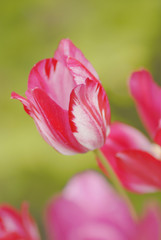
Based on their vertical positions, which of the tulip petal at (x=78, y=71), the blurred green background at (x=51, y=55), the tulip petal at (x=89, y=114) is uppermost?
the tulip petal at (x=78, y=71)

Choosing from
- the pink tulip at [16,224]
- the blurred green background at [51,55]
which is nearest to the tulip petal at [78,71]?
the pink tulip at [16,224]

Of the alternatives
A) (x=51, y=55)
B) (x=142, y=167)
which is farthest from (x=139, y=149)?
(x=51, y=55)

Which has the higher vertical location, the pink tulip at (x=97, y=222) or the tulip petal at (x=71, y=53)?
the tulip petal at (x=71, y=53)

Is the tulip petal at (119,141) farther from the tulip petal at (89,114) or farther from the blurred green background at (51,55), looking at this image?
the blurred green background at (51,55)

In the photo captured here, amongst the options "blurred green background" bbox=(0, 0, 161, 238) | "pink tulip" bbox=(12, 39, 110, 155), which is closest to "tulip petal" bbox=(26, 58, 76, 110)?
"pink tulip" bbox=(12, 39, 110, 155)

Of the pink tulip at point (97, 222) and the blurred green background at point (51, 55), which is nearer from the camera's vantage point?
the pink tulip at point (97, 222)
